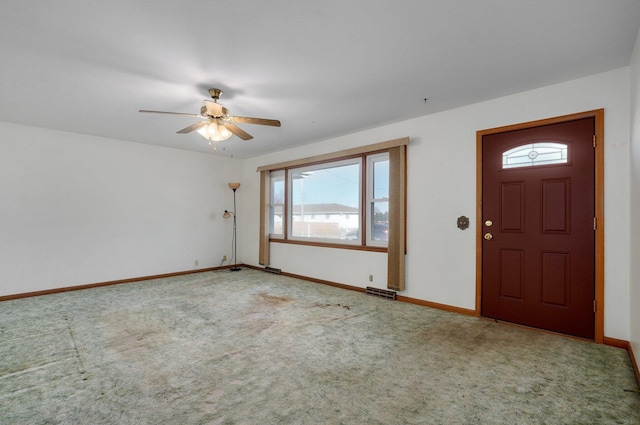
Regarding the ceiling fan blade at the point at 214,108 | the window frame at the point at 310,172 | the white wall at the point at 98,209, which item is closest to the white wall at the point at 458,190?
the window frame at the point at 310,172

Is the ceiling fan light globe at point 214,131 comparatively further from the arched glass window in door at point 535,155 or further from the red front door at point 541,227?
the arched glass window in door at point 535,155

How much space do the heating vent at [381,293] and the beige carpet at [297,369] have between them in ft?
1.42

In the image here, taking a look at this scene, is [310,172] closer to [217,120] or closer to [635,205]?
[217,120]

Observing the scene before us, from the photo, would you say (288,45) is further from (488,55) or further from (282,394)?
(282,394)

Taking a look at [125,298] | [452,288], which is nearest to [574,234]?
[452,288]

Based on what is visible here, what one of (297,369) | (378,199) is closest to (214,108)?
(297,369)

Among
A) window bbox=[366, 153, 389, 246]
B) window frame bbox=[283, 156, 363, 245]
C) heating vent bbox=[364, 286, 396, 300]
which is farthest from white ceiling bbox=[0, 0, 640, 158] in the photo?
heating vent bbox=[364, 286, 396, 300]

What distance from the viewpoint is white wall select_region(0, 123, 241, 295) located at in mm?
4457

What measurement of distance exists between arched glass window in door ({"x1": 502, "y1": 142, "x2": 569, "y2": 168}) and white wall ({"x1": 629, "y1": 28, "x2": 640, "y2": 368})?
1.82ft

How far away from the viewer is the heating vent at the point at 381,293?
4.28m

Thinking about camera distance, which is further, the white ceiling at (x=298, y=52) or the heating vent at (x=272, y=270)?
the heating vent at (x=272, y=270)

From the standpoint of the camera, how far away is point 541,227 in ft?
10.3

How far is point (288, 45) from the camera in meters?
2.38

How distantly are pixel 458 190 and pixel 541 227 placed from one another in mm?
942
